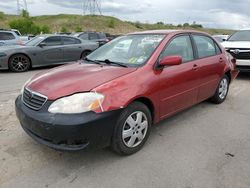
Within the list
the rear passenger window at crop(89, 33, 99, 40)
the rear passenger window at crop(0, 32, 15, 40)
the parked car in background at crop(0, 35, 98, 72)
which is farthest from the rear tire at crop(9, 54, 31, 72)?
the rear passenger window at crop(89, 33, 99, 40)

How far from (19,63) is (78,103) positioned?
763cm

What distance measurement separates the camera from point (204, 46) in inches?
196

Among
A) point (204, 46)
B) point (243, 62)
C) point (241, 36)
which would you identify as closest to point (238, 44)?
point (243, 62)

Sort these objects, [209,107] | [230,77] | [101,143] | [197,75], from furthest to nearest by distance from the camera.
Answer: [230,77]
[209,107]
[197,75]
[101,143]

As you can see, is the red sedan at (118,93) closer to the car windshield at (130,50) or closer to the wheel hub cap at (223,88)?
the car windshield at (130,50)

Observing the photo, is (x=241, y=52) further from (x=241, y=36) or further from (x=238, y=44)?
(x=241, y=36)

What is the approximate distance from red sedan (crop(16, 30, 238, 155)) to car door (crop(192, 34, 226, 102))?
0.02 metres

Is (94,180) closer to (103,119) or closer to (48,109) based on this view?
(103,119)

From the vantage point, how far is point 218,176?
9.72 feet

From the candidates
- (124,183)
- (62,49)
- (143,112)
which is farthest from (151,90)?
(62,49)

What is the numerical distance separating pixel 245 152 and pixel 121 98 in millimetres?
1847

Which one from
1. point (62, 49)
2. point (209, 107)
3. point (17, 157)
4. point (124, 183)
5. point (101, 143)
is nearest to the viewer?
point (124, 183)

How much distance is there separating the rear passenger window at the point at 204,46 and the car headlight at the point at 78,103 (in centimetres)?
252

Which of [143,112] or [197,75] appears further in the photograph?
[197,75]
